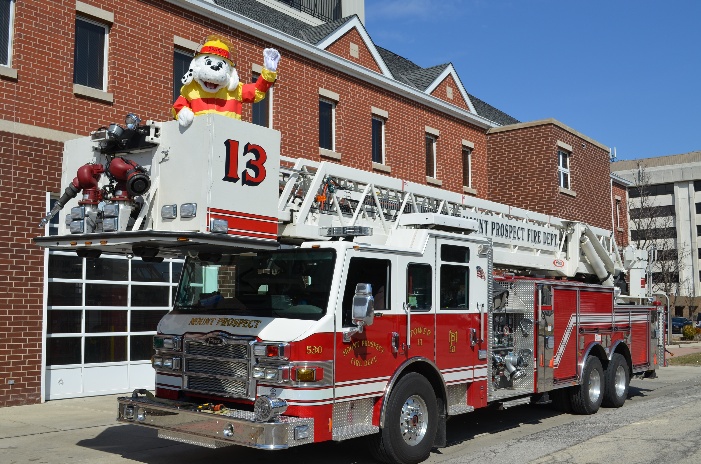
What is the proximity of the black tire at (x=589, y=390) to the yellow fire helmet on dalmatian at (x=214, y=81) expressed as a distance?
20.9ft

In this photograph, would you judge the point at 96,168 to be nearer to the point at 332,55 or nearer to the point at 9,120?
the point at 9,120

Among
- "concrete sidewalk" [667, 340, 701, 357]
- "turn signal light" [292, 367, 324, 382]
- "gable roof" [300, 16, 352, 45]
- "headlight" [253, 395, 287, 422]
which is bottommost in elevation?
"concrete sidewalk" [667, 340, 701, 357]

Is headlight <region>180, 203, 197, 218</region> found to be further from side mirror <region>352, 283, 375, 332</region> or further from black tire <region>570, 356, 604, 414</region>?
black tire <region>570, 356, 604, 414</region>

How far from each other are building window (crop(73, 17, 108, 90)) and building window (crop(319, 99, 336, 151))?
18.2 feet

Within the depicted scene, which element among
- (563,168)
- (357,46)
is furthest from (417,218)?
(563,168)

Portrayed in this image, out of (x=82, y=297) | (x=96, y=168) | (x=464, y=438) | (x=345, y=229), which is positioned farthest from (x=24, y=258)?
(x=464, y=438)

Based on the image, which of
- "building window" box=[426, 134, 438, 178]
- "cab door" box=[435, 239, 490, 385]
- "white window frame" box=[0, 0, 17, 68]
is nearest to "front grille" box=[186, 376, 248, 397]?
"cab door" box=[435, 239, 490, 385]

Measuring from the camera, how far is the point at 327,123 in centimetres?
1733

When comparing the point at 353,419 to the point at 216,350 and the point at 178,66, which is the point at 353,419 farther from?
the point at 178,66

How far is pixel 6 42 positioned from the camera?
11523mm

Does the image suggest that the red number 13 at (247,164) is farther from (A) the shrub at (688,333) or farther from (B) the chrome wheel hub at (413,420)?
(A) the shrub at (688,333)

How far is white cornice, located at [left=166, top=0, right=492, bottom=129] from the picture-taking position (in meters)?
14.4

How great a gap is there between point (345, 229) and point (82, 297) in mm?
6749

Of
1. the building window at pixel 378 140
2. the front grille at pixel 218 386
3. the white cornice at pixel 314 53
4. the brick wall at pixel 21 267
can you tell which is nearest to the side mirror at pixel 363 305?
the front grille at pixel 218 386
